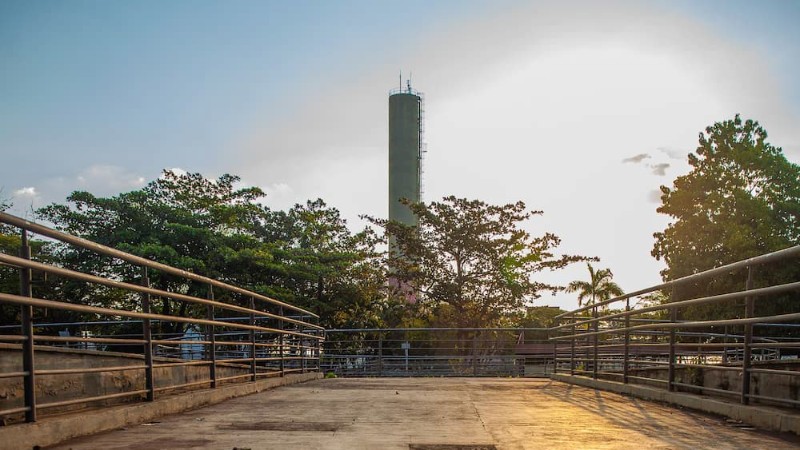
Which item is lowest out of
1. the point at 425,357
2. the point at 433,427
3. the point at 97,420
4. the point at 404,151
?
the point at 433,427

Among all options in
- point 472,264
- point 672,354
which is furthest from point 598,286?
point 672,354

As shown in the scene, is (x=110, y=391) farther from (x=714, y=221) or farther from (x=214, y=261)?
(x=714, y=221)

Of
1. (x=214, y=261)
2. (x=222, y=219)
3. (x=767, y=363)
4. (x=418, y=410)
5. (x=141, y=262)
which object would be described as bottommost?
(x=418, y=410)

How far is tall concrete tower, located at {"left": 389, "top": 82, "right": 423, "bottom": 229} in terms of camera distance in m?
76.7

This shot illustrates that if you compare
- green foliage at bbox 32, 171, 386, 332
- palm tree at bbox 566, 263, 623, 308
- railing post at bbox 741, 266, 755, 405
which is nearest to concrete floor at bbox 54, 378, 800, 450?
railing post at bbox 741, 266, 755, 405

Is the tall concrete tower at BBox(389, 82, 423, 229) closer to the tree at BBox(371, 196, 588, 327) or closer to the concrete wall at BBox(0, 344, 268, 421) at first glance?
the tree at BBox(371, 196, 588, 327)

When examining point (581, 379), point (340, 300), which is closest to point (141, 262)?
point (581, 379)

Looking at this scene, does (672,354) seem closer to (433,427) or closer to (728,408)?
(728,408)

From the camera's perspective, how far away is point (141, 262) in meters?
5.04

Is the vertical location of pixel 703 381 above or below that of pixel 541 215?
below

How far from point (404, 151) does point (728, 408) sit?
73.3m

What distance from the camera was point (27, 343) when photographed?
145 inches

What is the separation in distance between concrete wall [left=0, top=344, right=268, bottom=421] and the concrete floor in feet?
1.92

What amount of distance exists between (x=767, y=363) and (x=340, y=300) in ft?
77.0
